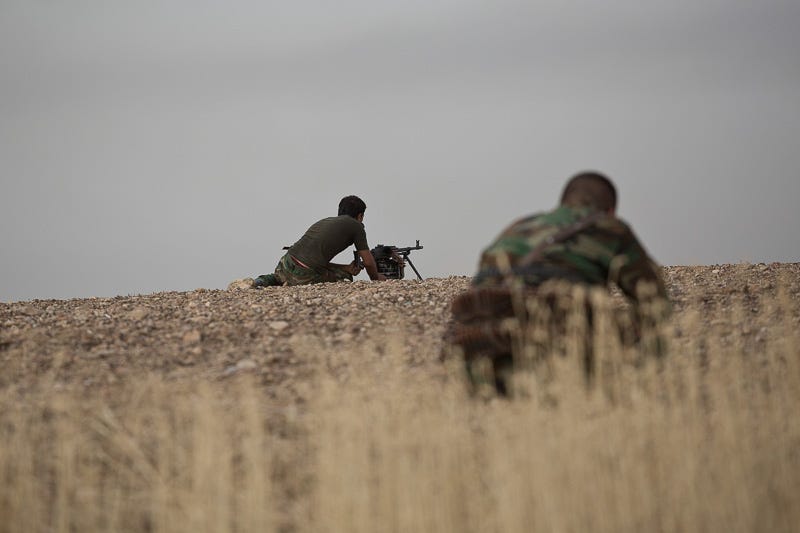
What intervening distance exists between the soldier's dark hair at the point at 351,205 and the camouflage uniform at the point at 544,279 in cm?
795

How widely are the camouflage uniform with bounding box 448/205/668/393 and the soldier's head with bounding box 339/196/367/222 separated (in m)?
7.95

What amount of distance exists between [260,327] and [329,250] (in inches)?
182

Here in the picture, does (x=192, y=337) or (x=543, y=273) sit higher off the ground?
(x=192, y=337)

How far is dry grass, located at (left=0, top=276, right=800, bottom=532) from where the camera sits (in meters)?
4.48

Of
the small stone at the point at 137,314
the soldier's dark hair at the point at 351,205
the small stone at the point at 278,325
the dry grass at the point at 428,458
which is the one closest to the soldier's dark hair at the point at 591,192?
the dry grass at the point at 428,458

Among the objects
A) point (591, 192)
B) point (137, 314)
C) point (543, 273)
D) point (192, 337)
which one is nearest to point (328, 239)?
point (137, 314)

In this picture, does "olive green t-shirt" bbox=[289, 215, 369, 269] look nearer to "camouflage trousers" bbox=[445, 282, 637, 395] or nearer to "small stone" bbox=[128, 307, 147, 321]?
→ "small stone" bbox=[128, 307, 147, 321]

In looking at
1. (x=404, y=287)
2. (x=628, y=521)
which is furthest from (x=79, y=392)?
(x=404, y=287)

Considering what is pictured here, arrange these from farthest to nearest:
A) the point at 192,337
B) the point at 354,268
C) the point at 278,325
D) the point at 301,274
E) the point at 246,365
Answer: the point at 354,268, the point at 301,274, the point at 278,325, the point at 192,337, the point at 246,365

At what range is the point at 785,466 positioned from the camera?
15.6 feet

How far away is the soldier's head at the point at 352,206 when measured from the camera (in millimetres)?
A: 13715

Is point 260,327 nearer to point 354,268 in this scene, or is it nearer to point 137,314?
point 137,314

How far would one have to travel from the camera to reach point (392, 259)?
48.1 ft

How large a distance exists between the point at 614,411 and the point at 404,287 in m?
6.52
